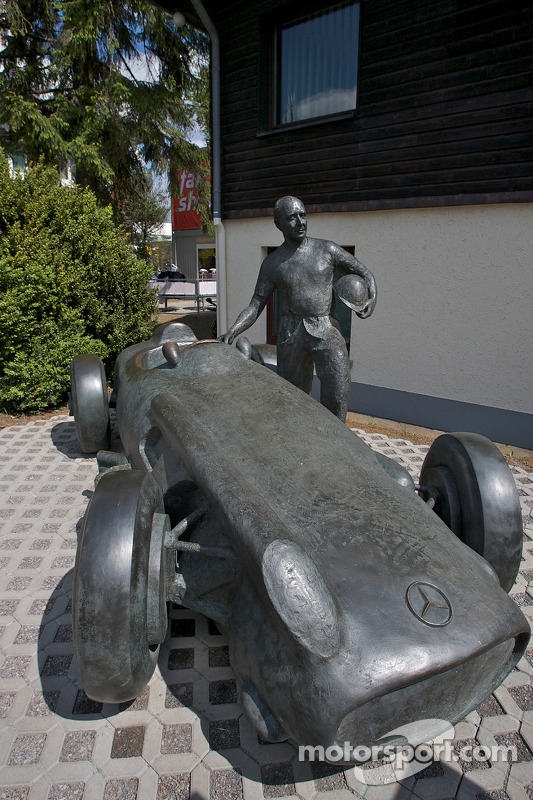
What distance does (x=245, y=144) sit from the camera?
7449 millimetres

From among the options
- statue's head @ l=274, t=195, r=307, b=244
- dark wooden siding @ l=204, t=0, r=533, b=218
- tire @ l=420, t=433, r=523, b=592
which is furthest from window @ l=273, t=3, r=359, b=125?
tire @ l=420, t=433, r=523, b=592

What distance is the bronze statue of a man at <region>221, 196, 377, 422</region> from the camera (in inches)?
139

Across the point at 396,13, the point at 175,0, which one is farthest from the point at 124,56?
the point at 396,13

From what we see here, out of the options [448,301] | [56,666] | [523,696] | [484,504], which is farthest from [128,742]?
[448,301]

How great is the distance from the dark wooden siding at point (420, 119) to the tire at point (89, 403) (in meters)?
3.84

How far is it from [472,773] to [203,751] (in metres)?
1.06

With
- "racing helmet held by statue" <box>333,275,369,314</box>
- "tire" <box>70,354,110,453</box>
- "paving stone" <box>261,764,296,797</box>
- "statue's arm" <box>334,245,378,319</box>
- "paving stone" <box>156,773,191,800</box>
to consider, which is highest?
"statue's arm" <box>334,245,378,319</box>

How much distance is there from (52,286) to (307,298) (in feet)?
13.5

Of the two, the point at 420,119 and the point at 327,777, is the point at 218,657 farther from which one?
the point at 420,119

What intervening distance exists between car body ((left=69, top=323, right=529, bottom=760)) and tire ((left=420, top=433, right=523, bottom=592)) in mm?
15

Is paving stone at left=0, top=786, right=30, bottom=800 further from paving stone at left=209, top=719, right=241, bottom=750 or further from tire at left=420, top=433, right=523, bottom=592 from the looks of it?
tire at left=420, top=433, right=523, bottom=592

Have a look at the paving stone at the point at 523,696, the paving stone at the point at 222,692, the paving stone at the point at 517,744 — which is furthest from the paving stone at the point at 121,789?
the paving stone at the point at 523,696

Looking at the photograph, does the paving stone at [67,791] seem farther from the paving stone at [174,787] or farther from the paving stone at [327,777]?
the paving stone at [327,777]

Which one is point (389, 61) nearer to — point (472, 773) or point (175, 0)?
point (175, 0)
